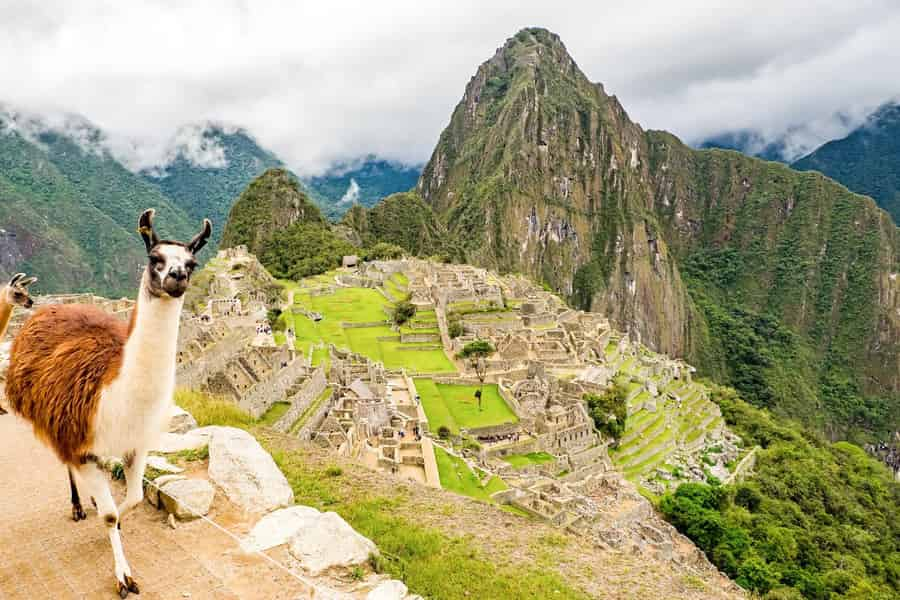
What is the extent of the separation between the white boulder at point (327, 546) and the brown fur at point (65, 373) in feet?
4.84

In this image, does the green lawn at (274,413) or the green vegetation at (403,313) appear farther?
the green vegetation at (403,313)

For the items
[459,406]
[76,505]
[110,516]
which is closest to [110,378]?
[110,516]

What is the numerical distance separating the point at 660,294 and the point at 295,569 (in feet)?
418

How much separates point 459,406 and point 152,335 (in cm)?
1925

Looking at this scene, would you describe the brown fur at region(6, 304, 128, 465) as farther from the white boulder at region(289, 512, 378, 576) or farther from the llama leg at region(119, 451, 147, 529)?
the white boulder at region(289, 512, 378, 576)

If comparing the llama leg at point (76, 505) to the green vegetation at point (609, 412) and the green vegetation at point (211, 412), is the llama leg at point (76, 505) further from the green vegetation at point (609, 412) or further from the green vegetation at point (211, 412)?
the green vegetation at point (609, 412)

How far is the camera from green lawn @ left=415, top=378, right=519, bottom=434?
1988 cm

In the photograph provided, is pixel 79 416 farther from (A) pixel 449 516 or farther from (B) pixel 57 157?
(B) pixel 57 157

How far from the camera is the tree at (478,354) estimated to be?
1032 inches

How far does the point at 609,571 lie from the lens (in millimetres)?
5211

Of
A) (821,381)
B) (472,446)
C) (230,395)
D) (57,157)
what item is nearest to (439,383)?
(472,446)

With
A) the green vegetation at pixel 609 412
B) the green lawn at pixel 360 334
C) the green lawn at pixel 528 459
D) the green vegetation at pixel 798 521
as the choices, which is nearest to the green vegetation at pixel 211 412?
the green lawn at pixel 528 459

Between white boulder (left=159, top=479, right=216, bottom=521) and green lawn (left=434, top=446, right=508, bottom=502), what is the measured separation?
9.33 meters

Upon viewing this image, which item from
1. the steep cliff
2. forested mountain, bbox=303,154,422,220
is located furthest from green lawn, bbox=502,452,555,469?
forested mountain, bbox=303,154,422,220
